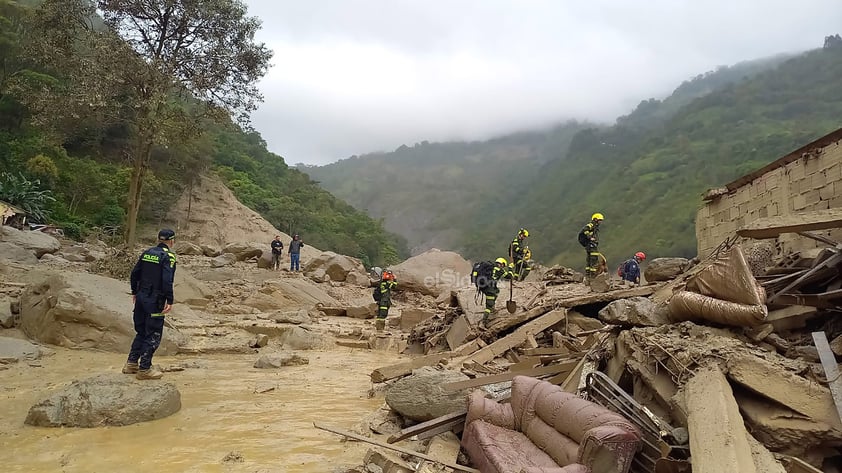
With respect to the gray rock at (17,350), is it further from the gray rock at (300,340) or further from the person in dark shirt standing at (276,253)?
the person in dark shirt standing at (276,253)

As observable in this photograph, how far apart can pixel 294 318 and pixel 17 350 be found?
6140mm

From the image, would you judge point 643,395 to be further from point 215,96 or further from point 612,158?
point 612,158

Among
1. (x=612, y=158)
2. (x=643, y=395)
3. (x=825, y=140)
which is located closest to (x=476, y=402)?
(x=643, y=395)

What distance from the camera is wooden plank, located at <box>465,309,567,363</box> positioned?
7195mm

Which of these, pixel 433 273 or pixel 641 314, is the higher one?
pixel 641 314

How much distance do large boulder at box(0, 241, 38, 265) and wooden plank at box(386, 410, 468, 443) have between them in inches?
547

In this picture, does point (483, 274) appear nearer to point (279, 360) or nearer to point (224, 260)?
point (279, 360)

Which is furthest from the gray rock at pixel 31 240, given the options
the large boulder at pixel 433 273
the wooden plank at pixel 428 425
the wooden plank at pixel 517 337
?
the wooden plank at pixel 428 425

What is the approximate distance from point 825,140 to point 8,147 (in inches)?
1164

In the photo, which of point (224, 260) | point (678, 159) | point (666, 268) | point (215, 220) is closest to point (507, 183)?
point (678, 159)

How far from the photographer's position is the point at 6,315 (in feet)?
26.5

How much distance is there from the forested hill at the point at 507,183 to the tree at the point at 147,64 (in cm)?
3680

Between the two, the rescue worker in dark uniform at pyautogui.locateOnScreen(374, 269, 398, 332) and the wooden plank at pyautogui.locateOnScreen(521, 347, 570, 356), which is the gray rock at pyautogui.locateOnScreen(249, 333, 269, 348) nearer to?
the rescue worker in dark uniform at pyautogui.locateOnScreen(374, 269, 398, 332)

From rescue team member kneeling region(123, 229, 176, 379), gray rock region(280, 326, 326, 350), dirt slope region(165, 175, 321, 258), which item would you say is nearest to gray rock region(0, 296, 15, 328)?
rescue team member kneeling region(123, 229, 176, 379)
